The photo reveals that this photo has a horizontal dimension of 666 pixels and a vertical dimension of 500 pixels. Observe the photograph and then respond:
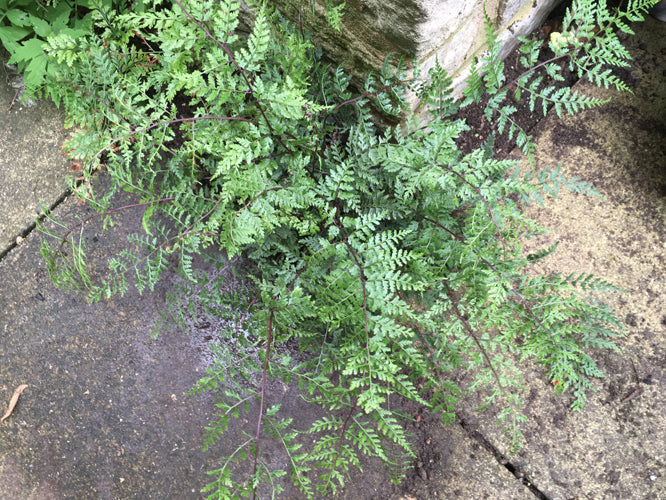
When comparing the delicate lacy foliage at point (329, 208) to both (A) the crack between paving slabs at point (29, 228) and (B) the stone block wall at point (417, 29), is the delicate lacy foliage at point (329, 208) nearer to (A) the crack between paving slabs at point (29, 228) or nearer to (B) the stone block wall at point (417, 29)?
(B) the stone block wall at point (417, 29)

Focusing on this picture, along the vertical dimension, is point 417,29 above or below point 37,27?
above

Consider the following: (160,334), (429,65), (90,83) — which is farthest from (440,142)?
(160,334)

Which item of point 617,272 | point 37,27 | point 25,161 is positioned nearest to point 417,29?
point 617,272

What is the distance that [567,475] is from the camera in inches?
→ 106

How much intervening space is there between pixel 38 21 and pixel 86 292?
1521 mm

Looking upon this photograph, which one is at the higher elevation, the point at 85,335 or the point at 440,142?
the point at 440,142

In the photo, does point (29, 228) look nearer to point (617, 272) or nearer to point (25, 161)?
point (25, 161)

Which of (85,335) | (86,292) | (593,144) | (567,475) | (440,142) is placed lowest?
(85,335)

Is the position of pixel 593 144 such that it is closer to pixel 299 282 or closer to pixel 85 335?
pixel 299 282

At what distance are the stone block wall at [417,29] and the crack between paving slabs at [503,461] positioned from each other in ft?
5.98

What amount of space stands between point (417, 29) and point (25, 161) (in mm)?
2517

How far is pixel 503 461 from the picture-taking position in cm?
272

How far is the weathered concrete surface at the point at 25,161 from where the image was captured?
120 inches

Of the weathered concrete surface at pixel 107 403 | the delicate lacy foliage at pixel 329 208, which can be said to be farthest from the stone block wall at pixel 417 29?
the weathered concrete surface at pixel 107 403
